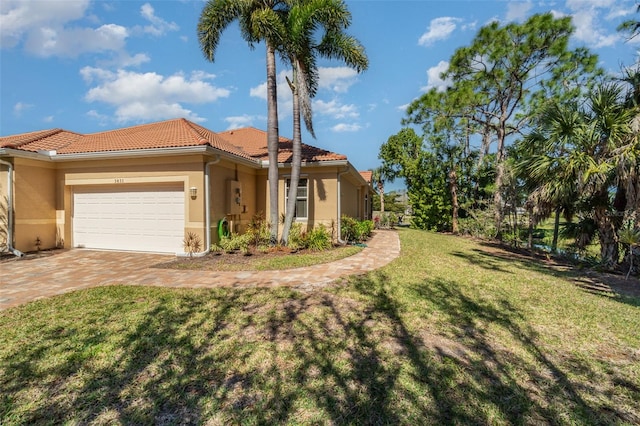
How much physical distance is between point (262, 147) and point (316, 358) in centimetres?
1213

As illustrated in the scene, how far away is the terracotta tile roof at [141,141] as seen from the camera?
31.5 ft

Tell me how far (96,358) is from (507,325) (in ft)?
18.0

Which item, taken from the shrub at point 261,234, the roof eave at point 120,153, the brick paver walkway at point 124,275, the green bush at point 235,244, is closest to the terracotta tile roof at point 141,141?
the roof eave at point 120,153

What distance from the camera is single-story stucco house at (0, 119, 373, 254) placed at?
922cm

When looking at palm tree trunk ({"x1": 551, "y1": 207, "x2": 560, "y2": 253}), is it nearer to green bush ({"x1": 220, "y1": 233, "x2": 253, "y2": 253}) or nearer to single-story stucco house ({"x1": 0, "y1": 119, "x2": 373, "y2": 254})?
single-story stucco house ({"x1": 0, "y1": 119, "x2": 373, "y2": 254})

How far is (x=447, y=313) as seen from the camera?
4668 millimetres

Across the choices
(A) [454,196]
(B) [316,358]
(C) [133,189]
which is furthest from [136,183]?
(A) [454,196]

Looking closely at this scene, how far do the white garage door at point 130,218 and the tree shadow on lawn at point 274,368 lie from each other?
5167 millimetres

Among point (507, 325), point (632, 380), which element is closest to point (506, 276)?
point (507, 325)

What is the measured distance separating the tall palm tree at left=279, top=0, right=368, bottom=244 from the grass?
6047mm

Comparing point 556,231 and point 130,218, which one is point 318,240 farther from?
point 556,231

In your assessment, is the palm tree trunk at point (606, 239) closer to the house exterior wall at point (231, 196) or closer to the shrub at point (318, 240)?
the shrub at point (318, 240)

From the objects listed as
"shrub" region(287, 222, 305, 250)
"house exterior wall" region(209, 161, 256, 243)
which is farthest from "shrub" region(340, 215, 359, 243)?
"house exterior wall" region(209, 161, 256, 243)

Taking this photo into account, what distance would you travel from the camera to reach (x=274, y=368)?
9.93ft
